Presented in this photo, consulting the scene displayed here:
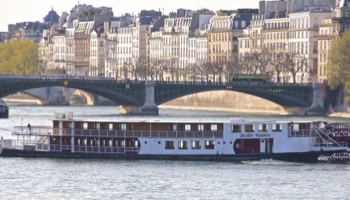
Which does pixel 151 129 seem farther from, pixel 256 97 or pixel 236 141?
pixel 256 97

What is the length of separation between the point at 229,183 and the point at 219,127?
26.0ft

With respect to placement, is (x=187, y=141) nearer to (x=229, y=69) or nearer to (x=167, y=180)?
(x=167, y=180)

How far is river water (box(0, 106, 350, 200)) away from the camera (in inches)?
2502

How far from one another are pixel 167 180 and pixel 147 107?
175ft

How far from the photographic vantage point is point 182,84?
123 metres

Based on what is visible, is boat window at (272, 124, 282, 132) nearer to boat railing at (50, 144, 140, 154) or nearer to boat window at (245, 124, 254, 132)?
boat window at (245, 124, 254, 132)

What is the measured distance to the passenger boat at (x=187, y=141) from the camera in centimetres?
7438

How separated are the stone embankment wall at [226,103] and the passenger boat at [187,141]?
48284 mm

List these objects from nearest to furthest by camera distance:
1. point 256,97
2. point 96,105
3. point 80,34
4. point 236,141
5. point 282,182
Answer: point 282,182 → point 236,141 → point 256,97 → point 96,105 → point 80,34

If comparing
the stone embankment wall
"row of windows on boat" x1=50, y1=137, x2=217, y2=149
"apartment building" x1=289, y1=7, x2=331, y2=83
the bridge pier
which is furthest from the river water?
"apartment building" x1=289, y1=7, x2=331, y2=83

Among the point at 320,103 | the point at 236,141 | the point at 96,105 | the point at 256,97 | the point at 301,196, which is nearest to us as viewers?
the point at 301,196

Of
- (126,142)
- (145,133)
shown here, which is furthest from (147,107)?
(145,133)

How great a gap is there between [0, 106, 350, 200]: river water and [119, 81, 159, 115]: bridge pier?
45367mm

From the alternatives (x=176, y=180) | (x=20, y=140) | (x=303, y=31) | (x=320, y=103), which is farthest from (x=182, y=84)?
(x=176, y=180)
